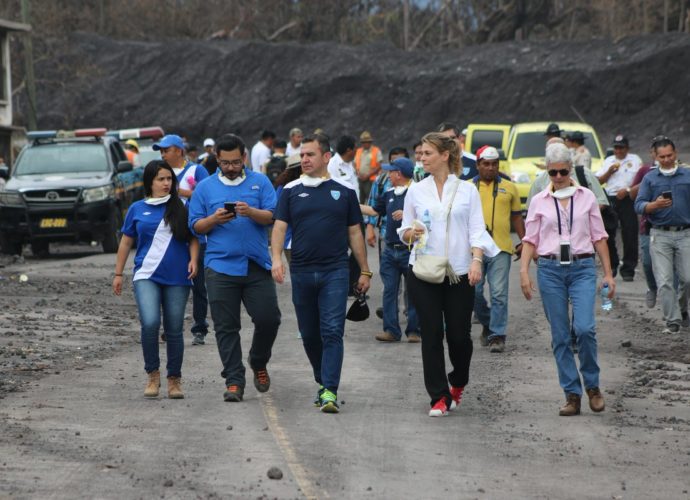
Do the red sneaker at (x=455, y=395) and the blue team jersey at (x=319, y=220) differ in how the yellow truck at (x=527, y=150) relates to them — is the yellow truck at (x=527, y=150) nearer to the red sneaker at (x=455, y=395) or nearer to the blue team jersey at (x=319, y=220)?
the red sneaker at (x=455, y=395)

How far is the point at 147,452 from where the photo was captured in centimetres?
852

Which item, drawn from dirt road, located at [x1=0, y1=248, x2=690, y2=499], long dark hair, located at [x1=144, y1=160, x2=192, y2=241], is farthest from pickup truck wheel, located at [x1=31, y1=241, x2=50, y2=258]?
long dark hair, located at [x1=144, y1=160, x2=192, y2=241]

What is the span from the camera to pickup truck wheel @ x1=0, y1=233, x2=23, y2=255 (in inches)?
1015

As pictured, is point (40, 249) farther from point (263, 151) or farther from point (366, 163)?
point (366, 163)

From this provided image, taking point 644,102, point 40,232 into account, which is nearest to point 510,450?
point 40,232

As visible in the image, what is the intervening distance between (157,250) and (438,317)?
214 cm

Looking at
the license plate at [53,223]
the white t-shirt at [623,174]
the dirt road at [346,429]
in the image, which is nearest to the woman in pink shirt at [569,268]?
the dirt road at [346,429]

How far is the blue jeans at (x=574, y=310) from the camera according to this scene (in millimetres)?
10062

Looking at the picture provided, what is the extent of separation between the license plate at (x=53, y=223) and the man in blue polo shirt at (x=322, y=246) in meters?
15.6

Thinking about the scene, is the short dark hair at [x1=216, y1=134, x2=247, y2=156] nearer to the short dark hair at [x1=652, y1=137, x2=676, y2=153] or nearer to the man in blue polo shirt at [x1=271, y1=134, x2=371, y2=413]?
the man in blue polo shirt at [x1=271, y1=134, x2=371, y2=413]

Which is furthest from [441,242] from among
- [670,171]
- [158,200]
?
[670,171]

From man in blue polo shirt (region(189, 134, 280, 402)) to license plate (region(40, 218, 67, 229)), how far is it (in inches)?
598

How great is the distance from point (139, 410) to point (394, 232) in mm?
4788

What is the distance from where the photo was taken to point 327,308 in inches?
398
